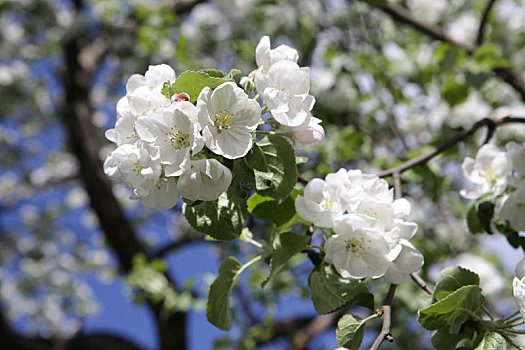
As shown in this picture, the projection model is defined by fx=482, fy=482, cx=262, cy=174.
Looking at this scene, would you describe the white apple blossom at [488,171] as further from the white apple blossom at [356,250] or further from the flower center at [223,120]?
the flower center at [223,120]

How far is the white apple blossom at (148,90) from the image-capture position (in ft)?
2.68

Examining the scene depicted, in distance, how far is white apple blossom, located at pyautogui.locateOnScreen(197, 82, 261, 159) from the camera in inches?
29.4

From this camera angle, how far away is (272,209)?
0.92 m

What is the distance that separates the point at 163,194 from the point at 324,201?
11.0 inches

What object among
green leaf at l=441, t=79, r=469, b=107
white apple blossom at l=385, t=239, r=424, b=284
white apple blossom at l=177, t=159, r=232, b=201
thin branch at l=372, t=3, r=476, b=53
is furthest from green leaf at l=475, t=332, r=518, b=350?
thin branch at l=372, t=3, r=476, b=53

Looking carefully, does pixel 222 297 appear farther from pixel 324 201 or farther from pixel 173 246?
pixel 173 246

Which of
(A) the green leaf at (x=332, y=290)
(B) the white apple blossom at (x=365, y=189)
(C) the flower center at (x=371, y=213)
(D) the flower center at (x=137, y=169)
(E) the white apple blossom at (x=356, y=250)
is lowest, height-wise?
(A) the green leaf at (x=332, y=290)

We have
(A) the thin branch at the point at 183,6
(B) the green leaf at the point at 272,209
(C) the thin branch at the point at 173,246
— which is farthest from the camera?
(C) the thin branch at the point at 173,246

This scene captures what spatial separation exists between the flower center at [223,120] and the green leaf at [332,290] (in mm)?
324

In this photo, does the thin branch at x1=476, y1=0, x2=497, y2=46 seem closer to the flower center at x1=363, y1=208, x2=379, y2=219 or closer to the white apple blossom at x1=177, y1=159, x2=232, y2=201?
the flower center at x1=363, y1=208, x2=379, y2=219

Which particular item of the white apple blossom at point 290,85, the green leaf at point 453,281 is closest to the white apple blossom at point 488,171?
the green leaf at point 453,281

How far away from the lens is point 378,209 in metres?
0.85

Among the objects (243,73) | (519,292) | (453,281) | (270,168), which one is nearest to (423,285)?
(453,281)

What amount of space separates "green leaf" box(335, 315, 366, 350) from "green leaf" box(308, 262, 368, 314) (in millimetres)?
29
